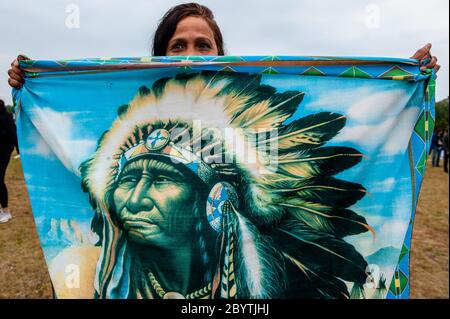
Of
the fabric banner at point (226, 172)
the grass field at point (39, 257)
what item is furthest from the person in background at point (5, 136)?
the fabric banner at point (226, 172)

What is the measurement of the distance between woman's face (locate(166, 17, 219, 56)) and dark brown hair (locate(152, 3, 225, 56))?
0.16 ft

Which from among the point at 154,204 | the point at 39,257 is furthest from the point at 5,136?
the point at 154,204

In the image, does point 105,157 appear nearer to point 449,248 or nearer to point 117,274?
point 117,274

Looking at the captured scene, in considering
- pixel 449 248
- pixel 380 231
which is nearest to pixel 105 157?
pixel 380 231

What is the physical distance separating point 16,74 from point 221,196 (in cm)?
138

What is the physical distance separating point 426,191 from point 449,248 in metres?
4.19

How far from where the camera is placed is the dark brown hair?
85.9 inches

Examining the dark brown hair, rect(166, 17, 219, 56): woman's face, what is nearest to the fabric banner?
rect(166, 17, 219, 56): woman's face

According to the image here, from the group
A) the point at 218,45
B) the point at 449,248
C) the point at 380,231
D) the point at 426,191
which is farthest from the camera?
the point at 426,191

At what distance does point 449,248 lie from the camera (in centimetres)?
393

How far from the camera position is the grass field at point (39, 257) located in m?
2.77

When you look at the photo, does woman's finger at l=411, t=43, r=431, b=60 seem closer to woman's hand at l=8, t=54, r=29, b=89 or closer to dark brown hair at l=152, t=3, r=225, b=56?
dark brown hair at l=152, t=3, r=225, b=56

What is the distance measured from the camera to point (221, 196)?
1.66 m

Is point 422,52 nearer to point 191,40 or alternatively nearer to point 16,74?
point 191,40
